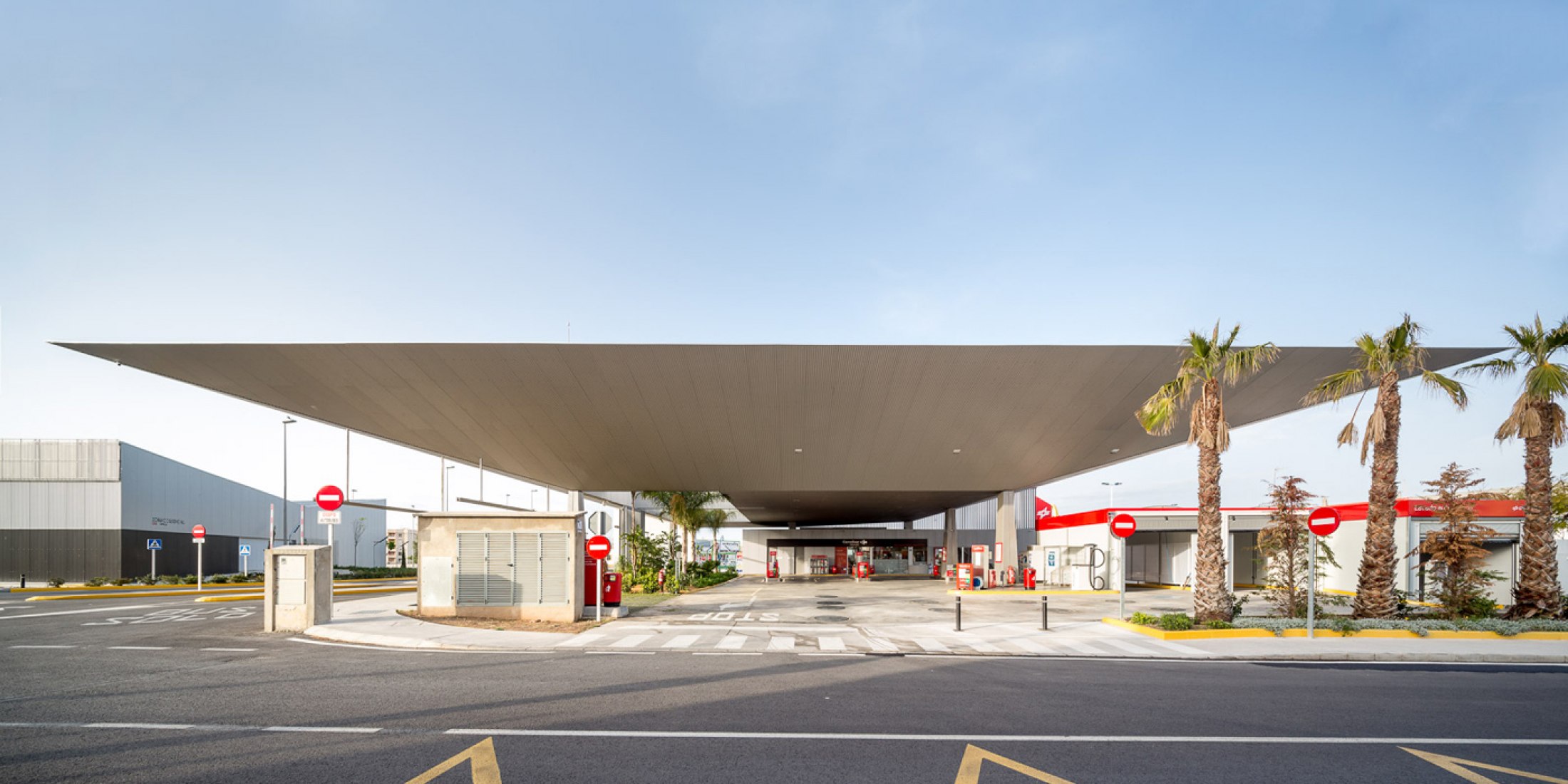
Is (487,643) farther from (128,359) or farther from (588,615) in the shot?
(128,359)

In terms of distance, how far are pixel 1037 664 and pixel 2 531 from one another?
178 feet

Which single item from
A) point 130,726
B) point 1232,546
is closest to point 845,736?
point 130,726

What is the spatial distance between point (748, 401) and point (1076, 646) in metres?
16.1

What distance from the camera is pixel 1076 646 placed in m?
18.0

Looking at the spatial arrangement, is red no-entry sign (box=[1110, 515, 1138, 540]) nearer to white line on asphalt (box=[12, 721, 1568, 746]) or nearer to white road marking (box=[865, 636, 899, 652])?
white road marking (box=[865, 636, 899, 652])

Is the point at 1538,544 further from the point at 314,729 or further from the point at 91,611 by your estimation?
the point at 91,611

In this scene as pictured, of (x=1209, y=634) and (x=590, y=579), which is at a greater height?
(x=590, y=579)

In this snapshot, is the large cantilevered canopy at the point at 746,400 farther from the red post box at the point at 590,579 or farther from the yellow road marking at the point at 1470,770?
the yellow road marking at the point at 1470,770

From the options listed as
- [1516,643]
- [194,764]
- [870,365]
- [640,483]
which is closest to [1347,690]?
[1516,643]

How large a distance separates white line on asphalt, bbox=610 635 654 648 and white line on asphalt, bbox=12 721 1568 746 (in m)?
8.21

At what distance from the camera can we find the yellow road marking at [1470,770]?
7805 mm

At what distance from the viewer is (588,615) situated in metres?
23.2

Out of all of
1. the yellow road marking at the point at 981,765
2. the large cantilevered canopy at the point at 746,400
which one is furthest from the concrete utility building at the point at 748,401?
the yellow road marking at the point at 981,765

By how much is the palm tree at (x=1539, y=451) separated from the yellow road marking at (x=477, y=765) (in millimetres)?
25337
